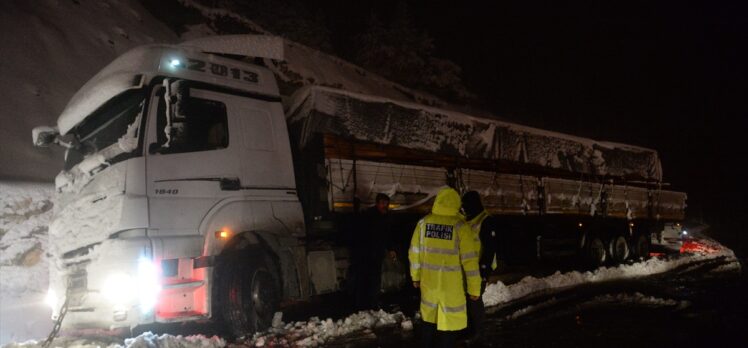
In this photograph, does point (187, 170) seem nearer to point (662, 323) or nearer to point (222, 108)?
point (222, 108)

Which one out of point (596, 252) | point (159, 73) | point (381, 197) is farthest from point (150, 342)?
point (596, 252)

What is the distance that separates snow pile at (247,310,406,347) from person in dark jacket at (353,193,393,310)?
0.38m

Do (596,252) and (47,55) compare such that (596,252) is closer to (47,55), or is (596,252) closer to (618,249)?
(618,249)

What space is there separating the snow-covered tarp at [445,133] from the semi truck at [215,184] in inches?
1.4

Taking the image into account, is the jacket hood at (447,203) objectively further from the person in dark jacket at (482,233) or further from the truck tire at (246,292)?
the truck tire at (246,292)

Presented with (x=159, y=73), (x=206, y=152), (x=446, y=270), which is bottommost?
(x=446, y=270)

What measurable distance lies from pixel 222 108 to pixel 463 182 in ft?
15.3

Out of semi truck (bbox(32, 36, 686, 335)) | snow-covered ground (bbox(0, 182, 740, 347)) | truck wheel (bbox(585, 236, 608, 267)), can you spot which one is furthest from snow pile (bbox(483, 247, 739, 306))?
semi truck (bbox(32, 36, 686, 335))

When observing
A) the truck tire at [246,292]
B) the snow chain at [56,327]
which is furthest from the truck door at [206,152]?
the snow chain at [56,327]

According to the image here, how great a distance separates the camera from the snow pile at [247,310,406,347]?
5969mm

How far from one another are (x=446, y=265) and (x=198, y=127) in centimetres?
353

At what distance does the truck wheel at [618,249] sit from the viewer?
45.5 ft

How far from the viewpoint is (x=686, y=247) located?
17.5 metres

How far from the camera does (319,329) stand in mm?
6441
